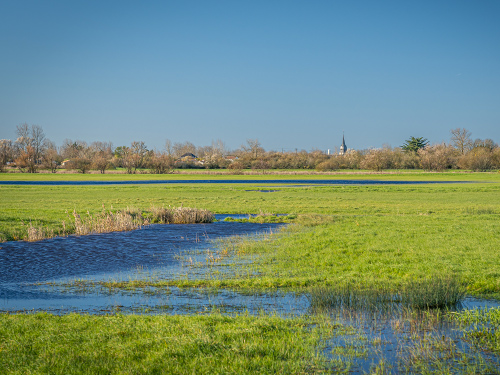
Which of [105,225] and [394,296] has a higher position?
[105,225]

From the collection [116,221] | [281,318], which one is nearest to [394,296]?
[281,318]

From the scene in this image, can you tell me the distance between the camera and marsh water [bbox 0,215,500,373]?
947 centimetres

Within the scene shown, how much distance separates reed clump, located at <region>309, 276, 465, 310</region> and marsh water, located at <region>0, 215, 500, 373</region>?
1.29 ft

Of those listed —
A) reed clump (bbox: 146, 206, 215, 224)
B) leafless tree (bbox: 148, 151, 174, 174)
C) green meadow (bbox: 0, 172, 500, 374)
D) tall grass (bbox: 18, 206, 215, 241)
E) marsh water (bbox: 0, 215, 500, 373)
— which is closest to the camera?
green meadow (bbox: 0, 172, 500, 374)

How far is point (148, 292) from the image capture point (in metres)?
13.6

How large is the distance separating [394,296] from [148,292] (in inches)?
254

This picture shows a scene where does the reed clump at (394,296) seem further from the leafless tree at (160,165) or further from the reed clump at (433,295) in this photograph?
the leafless tree at (160,165)

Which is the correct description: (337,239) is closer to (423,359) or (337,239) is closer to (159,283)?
(159,283)

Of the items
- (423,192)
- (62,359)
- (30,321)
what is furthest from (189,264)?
(423,192)

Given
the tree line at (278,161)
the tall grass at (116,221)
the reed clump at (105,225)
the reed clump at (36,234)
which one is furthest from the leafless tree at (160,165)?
the reed clump at (36,234)

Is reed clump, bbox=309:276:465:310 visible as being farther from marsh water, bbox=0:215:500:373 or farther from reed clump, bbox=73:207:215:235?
reed clump, bbox=73:207:215:235

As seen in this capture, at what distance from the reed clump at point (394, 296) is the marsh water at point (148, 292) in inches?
15.4

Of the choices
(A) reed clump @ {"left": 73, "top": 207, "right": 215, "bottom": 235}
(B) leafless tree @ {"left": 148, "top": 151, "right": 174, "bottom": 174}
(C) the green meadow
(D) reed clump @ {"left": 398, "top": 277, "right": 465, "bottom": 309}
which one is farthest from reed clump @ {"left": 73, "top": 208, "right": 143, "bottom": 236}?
(B) leafless tree @ {"left": 148, "top": 151, "right": 174, "bottom": 174}

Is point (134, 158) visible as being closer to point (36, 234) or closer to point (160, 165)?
point (160, 165)
